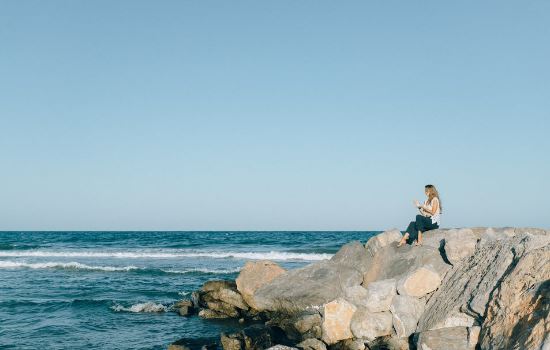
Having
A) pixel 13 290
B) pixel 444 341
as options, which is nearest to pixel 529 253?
pixel 444 341

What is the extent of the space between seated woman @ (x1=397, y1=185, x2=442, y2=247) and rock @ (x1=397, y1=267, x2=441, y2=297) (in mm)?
2271

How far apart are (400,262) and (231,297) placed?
18.1 feet

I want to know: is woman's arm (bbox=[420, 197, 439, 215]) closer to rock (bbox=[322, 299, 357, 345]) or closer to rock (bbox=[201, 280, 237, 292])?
rock (bbox=[322, 299, 357, 345])

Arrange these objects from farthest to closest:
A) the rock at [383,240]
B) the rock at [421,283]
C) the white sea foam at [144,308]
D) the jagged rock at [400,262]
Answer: the white sea foam at [144,308] → the rock at [383,240] → the jagged rock at [400,262] → the rock at [421,283]

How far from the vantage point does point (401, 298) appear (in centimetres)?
1010

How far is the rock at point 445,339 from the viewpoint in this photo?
7876 millimetres

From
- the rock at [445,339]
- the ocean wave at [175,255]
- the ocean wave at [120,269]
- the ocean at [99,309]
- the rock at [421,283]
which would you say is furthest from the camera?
the ocean wave at [175,255]

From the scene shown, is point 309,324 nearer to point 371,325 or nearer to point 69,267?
point 371,325

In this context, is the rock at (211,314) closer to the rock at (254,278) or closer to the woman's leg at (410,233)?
the rock at (254,278)

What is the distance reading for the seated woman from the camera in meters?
12.7

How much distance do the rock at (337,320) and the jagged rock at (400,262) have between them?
1.58 m

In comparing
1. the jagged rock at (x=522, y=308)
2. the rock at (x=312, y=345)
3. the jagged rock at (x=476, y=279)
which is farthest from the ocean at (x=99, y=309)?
the jagged rock at (x=522, y=308)

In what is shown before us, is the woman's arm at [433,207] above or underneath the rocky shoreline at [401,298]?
above

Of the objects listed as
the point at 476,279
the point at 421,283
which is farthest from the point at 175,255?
the point at 476,279
